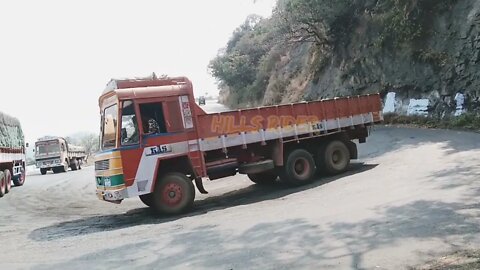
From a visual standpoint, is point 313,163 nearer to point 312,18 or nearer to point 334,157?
point 334,157

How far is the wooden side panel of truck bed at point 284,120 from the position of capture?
37.2ft

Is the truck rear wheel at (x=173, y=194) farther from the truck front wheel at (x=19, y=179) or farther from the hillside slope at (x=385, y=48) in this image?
the hillside slope at (x=385, y=48)

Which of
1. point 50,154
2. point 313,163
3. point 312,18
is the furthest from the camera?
point 50,154

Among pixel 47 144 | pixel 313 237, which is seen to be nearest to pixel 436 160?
pixel 313 237

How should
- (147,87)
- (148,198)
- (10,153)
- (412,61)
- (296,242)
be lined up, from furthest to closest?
(412,61), (10,153), (148,198), (147,87), (296,242)

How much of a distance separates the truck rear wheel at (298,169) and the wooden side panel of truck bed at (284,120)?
0.59 meters

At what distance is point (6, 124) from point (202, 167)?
517 inches

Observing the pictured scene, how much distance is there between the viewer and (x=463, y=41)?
20875 mm

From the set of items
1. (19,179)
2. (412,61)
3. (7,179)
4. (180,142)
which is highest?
(412,61)

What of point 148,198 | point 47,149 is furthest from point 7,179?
point 47,149

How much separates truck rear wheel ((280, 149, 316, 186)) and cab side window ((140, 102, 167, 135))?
372 cm

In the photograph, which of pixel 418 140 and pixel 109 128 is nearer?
pixel 109 128

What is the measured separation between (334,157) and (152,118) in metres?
5.85

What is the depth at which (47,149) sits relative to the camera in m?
34.4
